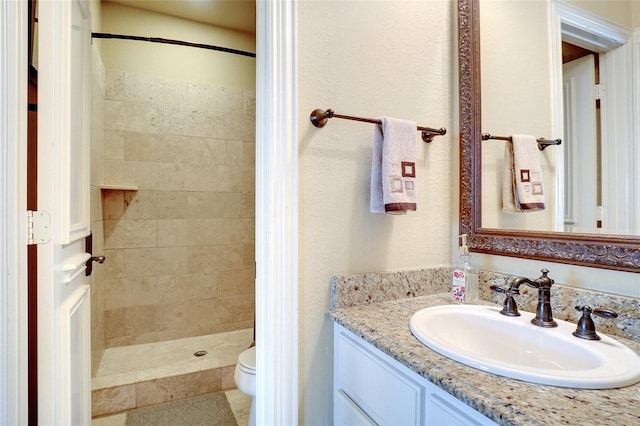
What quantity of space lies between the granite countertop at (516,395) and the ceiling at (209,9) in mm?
2603

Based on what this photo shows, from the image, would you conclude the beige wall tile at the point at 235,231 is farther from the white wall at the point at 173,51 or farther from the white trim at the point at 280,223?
the white trim at the point at 280,223

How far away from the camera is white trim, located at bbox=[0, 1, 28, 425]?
912 mm

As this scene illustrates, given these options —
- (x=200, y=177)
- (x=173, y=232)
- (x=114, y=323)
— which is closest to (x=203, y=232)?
(x=173, y=232)

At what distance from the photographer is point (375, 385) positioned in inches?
33.9

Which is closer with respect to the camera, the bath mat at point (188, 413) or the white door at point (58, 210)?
the white door at point (58, 210)

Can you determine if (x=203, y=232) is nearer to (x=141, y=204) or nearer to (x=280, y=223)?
(x=141, y=204)

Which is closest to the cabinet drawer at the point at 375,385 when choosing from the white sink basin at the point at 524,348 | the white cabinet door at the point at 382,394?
the white cabinet door at the point at 382,394

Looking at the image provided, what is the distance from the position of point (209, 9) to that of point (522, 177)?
2500 millimetres

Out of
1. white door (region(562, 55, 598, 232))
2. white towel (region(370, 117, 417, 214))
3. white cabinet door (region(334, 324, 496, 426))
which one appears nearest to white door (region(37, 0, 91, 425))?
white cabinet door (region(334, 324, 496, 426))

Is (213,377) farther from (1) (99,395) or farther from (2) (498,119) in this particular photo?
(2) (498,119)

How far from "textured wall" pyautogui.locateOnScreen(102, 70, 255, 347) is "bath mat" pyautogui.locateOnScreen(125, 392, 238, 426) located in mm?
762

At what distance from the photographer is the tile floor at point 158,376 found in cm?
184

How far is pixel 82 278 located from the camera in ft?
4.41

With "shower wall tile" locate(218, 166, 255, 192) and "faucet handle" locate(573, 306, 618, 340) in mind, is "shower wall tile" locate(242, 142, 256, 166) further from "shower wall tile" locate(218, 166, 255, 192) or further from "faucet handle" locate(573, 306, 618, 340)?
"faucet handle" locate(573, 306, 618, 340)
